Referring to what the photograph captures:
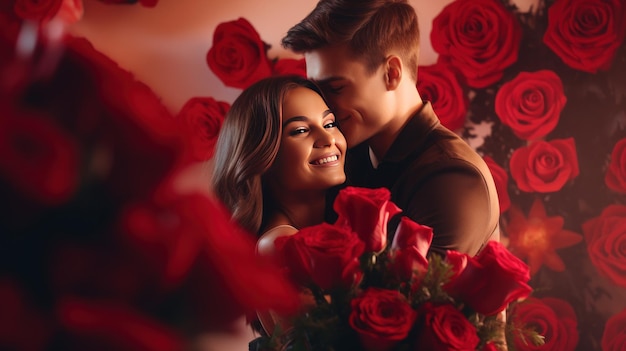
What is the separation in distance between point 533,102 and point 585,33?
0.20 m

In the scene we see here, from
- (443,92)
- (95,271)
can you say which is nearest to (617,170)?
(443,92)

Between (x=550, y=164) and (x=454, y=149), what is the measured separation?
0.53 meters

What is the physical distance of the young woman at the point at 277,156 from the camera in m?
1.03

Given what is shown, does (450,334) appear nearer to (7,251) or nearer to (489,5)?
(7,251)

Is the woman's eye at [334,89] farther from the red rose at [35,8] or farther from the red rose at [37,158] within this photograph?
the red rose at [37,158]

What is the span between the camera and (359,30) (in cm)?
116

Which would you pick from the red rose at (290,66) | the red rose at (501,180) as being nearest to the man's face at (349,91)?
the red rose at (290,66)

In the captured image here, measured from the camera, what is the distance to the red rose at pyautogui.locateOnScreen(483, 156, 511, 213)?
5.02ft

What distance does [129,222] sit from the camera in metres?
0.25

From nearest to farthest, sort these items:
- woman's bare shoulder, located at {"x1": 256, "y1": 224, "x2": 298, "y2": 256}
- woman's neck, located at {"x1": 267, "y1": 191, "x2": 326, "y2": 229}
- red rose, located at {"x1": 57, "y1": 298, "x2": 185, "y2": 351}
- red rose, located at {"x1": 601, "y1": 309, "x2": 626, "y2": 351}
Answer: red rose, located at {"x1": 57, "y1": 298, "x2": 185, "y2": 351}
woman's bare shoulder, located at {"x1": 256, "y1": 224, "x2": 298, "y2": 256}
woman's neck, located at {"x1": 267, "y1": 191, "x2": 326, "y2": 229}
red rose, located at {"x1": 601, "y1": 309, "x2": 626, "y2": 351}

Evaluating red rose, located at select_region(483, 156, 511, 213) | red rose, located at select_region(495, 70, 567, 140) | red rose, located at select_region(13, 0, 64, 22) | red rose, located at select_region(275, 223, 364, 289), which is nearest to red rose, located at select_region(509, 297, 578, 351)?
red rose, located at select_region(483, 156, 511, 213)

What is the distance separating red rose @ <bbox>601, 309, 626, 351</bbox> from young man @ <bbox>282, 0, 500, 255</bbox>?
548 millimetres

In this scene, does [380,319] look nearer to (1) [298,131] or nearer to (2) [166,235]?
(2) [166,235]

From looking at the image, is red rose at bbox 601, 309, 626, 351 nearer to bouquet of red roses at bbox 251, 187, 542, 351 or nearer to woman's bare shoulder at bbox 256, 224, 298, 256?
woman's bare shoulder at bbox 256, 224, 298, 256
